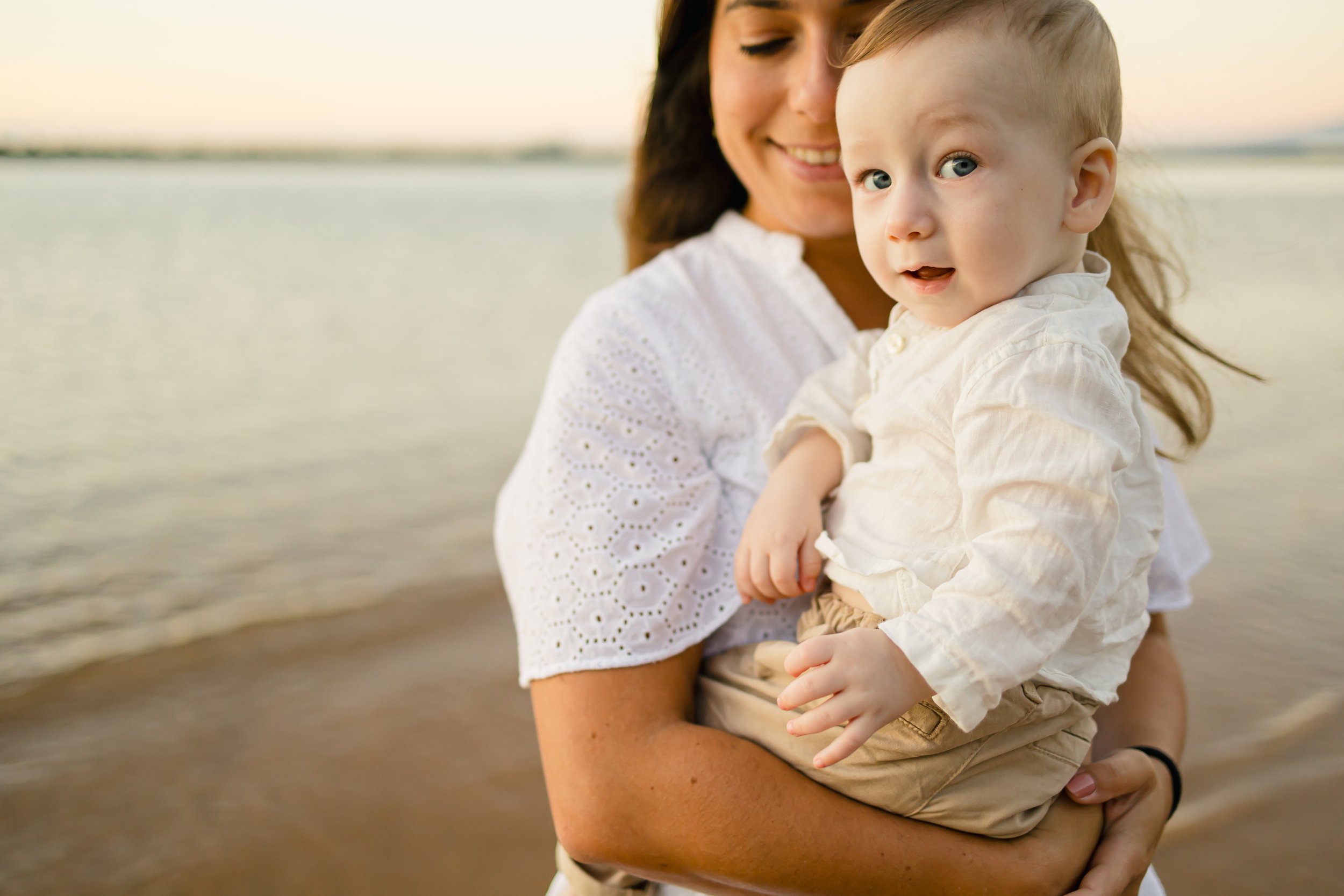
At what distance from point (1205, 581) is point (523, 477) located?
341 centimetres

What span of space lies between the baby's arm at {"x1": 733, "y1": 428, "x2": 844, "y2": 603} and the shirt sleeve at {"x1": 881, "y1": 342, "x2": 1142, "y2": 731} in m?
0.31

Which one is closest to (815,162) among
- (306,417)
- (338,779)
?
(338,779)

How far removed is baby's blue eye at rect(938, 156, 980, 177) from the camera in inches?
43.5

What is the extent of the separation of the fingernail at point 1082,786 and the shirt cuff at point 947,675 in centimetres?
42

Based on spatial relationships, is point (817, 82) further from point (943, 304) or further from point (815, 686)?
point (815, 686)

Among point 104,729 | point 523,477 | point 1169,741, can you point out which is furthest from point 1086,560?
point 104,729

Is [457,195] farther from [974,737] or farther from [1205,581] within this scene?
[974,737]

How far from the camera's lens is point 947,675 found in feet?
3.28

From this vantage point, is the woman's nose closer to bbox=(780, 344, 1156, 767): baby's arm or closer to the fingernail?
bbox=(780, 344, 1156, 767): baby's arm

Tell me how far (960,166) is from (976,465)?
1.10 feet

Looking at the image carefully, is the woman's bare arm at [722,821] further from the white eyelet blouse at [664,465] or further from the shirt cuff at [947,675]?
the shirt cuff at [947,675]

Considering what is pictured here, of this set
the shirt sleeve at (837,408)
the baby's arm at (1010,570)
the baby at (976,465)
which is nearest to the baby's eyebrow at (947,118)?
the baby at (976,465)

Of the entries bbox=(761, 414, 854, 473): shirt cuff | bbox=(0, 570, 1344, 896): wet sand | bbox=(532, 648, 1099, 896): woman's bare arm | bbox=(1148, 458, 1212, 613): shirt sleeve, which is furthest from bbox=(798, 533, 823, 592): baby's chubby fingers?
bbox=(0, 570, 1344, 896): wet sand

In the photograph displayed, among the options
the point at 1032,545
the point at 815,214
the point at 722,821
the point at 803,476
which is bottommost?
the point at 722,821
